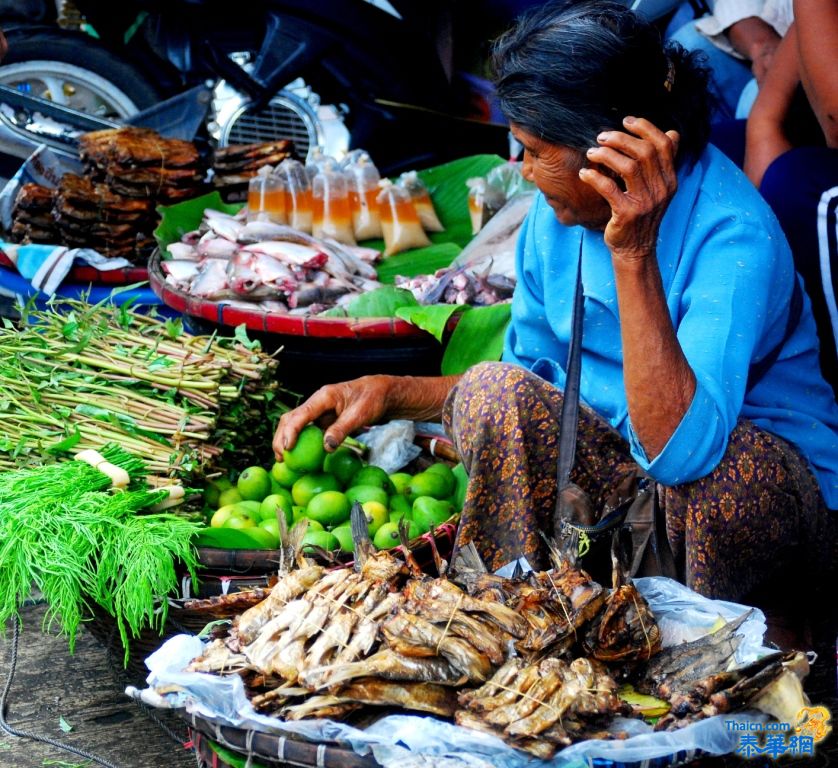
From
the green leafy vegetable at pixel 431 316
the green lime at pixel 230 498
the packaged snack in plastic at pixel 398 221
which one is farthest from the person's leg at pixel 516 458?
the packaged snack in plastic at pixel 398 221

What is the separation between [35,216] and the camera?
5012 mm

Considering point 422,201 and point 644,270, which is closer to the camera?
point 644,270

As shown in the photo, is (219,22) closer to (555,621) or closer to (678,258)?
(678,258)

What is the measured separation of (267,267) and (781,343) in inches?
84.0

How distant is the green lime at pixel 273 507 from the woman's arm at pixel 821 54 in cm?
178

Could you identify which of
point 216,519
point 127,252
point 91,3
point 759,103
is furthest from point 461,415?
point 91,3

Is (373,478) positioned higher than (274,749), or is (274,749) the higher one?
(373,478)

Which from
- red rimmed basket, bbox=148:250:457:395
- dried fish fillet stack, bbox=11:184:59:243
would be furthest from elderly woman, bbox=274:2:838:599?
dried fish fillet stack, bbox=11:184:59:243

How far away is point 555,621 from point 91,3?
538 centimetres

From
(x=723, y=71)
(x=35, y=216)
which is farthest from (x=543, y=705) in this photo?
(x=35, y=216)

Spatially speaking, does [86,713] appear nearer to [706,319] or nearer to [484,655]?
[484,655]

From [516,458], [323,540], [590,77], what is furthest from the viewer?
[323,540]

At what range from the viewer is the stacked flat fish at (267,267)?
3.83 m

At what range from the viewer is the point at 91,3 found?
6.04m
